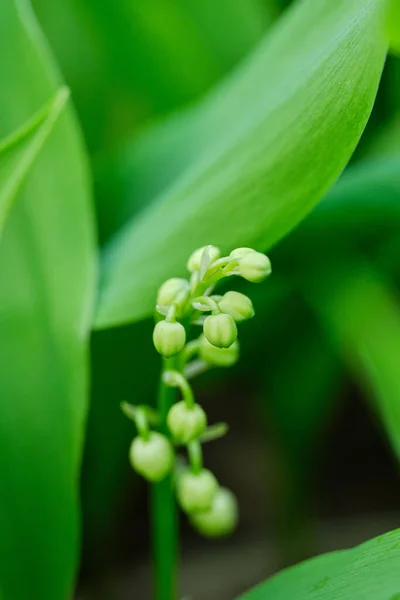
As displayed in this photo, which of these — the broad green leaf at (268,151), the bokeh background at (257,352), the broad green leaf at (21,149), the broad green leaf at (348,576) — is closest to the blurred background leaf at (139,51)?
the bokeh background at (257,352)

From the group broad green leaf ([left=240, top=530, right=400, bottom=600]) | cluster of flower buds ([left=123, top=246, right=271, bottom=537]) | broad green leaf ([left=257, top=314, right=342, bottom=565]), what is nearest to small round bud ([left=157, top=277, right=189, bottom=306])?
cluster of flower buds ([left=123, top=246, right=271, bottom=537])

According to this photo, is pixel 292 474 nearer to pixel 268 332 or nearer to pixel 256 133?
pixel 268 332

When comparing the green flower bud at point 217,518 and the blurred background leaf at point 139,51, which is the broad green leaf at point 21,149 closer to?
the green flower bud at point 217,518

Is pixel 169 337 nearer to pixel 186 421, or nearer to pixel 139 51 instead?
pixel 186 421

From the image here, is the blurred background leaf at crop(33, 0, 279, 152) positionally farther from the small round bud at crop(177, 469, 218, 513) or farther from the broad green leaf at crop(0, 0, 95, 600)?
the small round bud at crop(177, 469, 218, 513)

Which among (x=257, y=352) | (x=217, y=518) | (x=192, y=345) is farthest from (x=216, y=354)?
(x=257, y=352)

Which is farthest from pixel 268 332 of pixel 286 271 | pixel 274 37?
pixel 274 37
